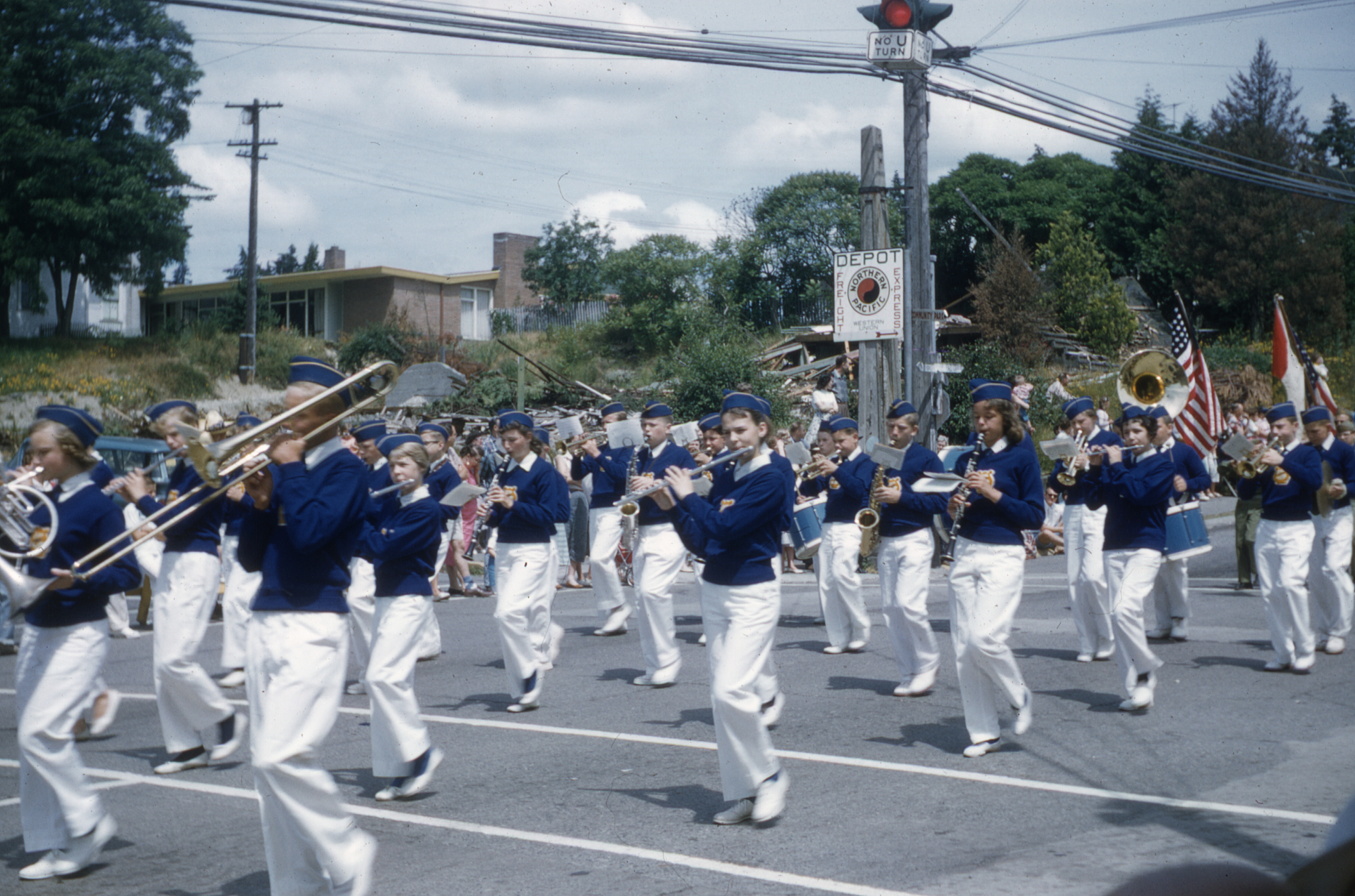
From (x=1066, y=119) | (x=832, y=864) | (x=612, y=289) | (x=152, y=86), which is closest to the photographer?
(x=832, y=864)

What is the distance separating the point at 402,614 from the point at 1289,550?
7107 millimetres

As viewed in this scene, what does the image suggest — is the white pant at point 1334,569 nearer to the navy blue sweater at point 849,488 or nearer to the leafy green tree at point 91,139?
the navy blue sweater at point 849,488

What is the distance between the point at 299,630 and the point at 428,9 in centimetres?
823

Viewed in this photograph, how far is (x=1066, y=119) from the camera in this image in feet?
55.4

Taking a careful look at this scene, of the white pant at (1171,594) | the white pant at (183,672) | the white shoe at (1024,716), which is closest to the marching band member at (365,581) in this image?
the white pant at (183,672)

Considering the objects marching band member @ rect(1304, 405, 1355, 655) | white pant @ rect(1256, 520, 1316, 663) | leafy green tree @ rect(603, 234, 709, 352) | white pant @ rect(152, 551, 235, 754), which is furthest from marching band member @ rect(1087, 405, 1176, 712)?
leafy green tree @ rect(603, 234, 709, 352)

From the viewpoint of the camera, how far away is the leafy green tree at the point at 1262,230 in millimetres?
39281

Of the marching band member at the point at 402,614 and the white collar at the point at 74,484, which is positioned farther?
the marching band member at the point at 402,614

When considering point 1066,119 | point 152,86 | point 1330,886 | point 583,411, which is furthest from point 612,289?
point 1330,886

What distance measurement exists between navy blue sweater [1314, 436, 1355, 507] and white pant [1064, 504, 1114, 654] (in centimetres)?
190

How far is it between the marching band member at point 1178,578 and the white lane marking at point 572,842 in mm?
6528

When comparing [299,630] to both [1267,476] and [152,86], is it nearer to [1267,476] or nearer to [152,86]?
[1267,476]

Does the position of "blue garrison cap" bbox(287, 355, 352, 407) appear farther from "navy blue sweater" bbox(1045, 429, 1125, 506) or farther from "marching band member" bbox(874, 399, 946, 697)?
"navy blue sweater" bbox(1045, 429, 1125, 506)

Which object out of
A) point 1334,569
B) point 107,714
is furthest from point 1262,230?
point 107,714
